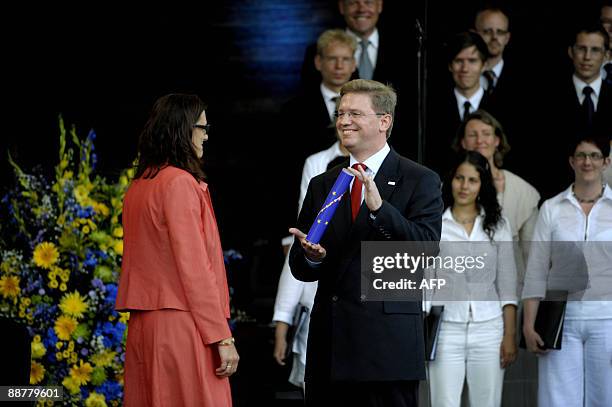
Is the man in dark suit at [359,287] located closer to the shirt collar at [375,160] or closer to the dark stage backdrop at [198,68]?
the shirt collar at [375,160]

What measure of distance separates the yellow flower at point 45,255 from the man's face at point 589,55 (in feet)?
11.0

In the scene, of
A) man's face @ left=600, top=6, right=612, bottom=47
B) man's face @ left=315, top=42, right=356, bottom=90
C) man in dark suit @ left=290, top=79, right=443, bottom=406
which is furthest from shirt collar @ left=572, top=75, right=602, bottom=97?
man in dark suit @ left=290, top=79, right=443, bottom=406

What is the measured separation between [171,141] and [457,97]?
9.40 ft

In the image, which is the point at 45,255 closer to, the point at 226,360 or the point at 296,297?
the point at 296,297

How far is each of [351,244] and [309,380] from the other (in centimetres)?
56

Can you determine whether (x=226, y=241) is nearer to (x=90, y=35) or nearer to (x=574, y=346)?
(x=90, y=35)

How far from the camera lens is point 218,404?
13.9 ft

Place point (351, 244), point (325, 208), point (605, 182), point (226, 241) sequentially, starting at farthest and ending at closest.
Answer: point (226, 241)
point (605, 182)
point (351, 244)
point (325, 208)

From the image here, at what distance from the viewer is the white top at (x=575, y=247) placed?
566 cm

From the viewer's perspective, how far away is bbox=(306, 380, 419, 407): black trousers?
13.5 feet


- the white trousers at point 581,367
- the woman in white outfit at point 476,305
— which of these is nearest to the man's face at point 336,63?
the woman in white outfit at point 476,305

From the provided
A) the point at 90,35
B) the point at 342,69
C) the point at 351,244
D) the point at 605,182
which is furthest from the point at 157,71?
A: the point at 351,244

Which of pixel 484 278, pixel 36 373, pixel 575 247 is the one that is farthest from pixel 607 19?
pixel 36 373

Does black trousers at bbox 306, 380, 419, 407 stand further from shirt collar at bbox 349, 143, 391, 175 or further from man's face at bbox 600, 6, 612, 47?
man's face at bbox 600, 6, 612, 47
